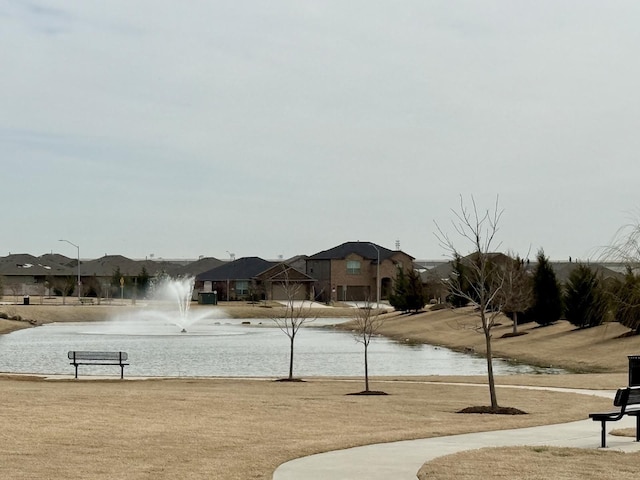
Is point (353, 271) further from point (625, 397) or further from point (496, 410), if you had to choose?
point (625, 397)

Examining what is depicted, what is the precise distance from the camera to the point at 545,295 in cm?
6862

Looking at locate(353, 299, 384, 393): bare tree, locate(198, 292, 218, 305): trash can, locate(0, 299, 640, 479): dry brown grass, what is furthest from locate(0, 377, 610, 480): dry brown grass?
locate(198, 292, 218, 305): trash can

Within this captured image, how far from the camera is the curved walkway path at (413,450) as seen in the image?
14.7m

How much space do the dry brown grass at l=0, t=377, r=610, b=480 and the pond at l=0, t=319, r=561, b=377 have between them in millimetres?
12519

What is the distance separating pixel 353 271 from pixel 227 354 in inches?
3299

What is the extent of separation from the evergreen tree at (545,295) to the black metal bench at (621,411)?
50.4 m

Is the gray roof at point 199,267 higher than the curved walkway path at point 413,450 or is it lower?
higher

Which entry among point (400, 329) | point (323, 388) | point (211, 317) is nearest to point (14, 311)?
point (211, 317)

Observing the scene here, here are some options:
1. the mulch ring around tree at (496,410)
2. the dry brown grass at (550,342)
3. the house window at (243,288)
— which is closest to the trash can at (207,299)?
the house window at (243,288)

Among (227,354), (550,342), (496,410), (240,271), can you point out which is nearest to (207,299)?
(240,271)

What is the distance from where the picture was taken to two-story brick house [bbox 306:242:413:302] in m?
137

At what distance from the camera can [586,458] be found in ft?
51.7

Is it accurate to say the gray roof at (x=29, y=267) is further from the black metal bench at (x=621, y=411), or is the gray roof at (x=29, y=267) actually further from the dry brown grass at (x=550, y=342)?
the black metal bench at (x=621, y=411)

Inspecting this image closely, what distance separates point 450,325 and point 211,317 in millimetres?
39848
